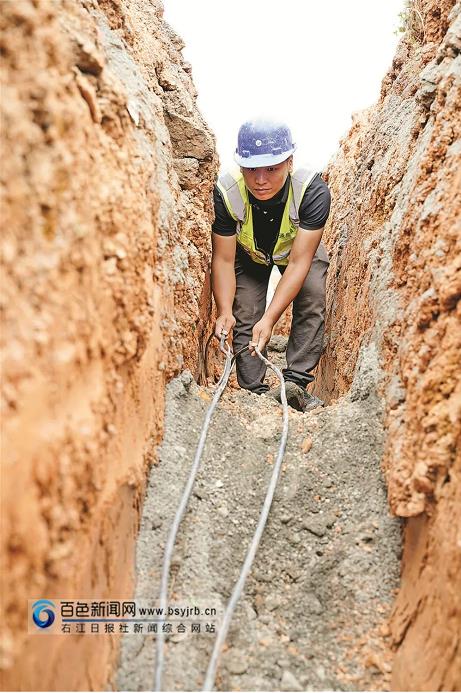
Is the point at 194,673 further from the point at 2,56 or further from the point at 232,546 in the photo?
the point at 2,56

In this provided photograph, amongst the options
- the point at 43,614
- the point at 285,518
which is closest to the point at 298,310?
the point at 285,518

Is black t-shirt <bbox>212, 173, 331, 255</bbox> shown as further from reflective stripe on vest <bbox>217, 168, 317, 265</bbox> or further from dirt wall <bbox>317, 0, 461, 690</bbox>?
dirt wall <bbox>317, 0, 461, 690</bbox>

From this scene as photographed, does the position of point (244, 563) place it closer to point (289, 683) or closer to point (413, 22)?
point (289, 683)

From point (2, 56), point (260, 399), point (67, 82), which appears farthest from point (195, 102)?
point (2, 56)

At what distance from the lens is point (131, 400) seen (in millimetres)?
2094

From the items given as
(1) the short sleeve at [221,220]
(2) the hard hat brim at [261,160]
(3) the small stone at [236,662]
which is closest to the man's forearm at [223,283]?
(1) the short sleeve at [221,220]

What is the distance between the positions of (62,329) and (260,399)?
1923 millimetres

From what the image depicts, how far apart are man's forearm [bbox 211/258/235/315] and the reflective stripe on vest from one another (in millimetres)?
212

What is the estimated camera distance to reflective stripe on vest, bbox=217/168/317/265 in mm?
3682

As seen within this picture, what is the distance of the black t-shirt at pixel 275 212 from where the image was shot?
369 cm

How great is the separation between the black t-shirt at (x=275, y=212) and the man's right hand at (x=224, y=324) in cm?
55

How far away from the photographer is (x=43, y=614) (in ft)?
4.63

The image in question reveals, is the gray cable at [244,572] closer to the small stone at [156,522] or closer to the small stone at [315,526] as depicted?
the small stone at [315,526]

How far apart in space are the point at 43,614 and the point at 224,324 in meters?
2.61
